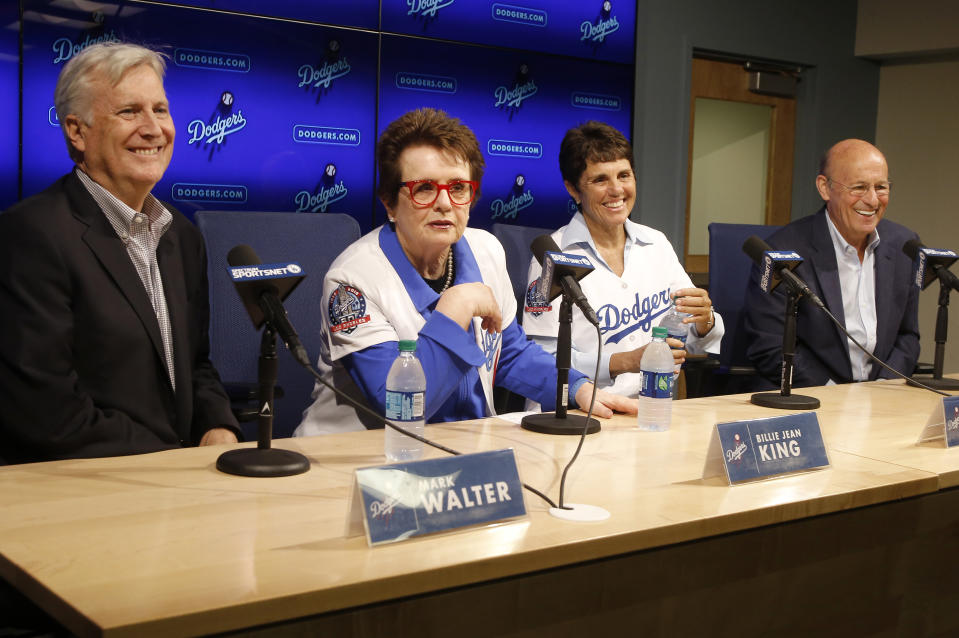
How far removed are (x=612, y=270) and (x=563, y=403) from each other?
3.08ft

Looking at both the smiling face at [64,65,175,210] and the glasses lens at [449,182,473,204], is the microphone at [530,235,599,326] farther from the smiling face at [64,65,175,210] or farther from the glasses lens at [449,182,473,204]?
the smiling face at [64,65,175,210]

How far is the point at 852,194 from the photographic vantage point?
2.79 metres

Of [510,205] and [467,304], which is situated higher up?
[510,205]

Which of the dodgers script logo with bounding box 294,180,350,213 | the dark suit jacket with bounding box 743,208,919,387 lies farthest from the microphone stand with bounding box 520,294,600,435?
the dodgers script logo with bounding box 294,180,350,213

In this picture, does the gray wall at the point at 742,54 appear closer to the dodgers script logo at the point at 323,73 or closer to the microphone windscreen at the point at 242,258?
the dodgers script logo at the point at 323,73

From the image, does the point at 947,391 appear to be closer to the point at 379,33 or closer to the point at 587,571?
the point at 587,571

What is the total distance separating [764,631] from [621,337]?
3.96 ft

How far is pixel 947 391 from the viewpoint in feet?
7.66

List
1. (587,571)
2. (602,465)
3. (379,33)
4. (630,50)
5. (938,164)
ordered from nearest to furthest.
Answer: (587,571) → (602,465) → (379,33) → (630,50) → (938,164)

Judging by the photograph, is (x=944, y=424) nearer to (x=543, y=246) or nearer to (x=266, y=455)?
(x=543, y=246)

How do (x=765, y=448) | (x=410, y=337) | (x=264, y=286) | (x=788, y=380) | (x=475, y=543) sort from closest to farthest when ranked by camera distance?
(x=475, y=543) → (x=264, y=286) → (x=765, y=448) → (x=410, y=337) → (x=788, y=380)

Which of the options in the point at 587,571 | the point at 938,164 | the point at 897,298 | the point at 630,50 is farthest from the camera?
the point at 938,164

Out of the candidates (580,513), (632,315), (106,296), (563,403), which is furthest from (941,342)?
(106,296)

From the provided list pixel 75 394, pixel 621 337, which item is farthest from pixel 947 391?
pixel 75 394
